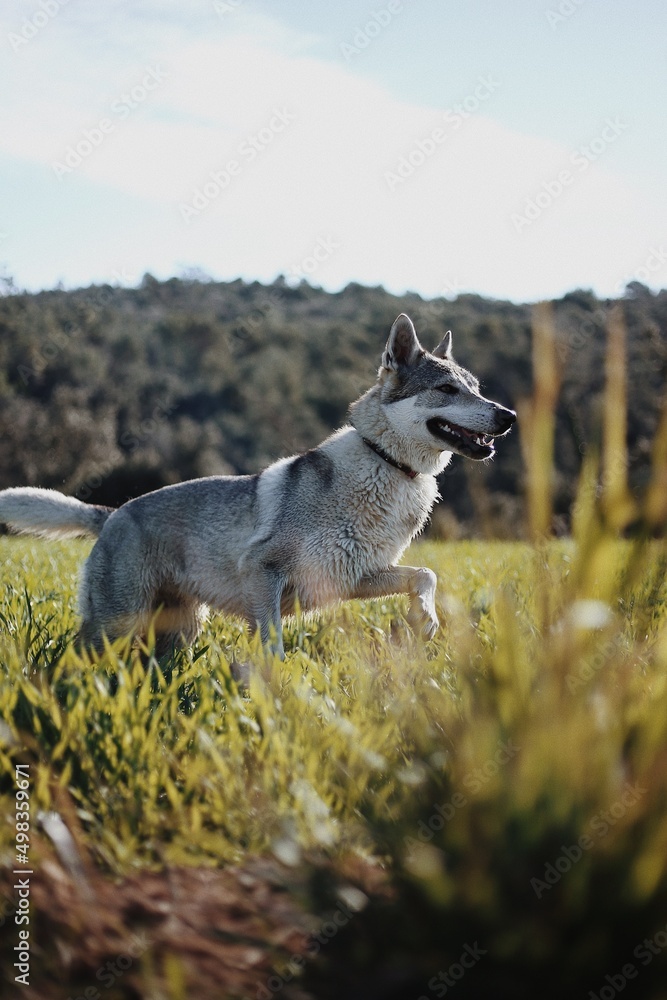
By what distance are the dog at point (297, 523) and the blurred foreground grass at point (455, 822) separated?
2427mm

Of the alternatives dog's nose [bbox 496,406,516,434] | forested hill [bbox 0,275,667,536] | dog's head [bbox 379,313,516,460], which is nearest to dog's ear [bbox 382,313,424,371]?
dog's head [bbox 379,313,516,460]

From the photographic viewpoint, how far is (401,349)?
5871mm

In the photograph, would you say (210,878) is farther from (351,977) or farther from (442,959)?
(442,959)

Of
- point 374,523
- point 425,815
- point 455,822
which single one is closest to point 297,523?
point 374,523

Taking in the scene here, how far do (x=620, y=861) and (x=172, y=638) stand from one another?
181 inches

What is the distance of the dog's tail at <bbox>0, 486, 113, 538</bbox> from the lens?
5688 mm

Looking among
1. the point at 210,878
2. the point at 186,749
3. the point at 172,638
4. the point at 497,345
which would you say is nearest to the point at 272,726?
the point at 186,749

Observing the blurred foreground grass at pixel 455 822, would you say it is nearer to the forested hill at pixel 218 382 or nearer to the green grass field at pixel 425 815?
the green grass field at pixel 425 815

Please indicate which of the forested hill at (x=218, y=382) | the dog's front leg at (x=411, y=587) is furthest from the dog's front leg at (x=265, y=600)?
the forested hill at (x=218, y=382)

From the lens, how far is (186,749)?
3014mm

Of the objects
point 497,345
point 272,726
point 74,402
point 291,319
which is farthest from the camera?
point 291,319

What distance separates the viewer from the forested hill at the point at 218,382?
2969 cm

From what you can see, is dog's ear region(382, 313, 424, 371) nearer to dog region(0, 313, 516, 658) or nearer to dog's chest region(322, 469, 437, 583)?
dog region(0, 313, 516, 658)

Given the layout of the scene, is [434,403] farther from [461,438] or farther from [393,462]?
[393,462]
